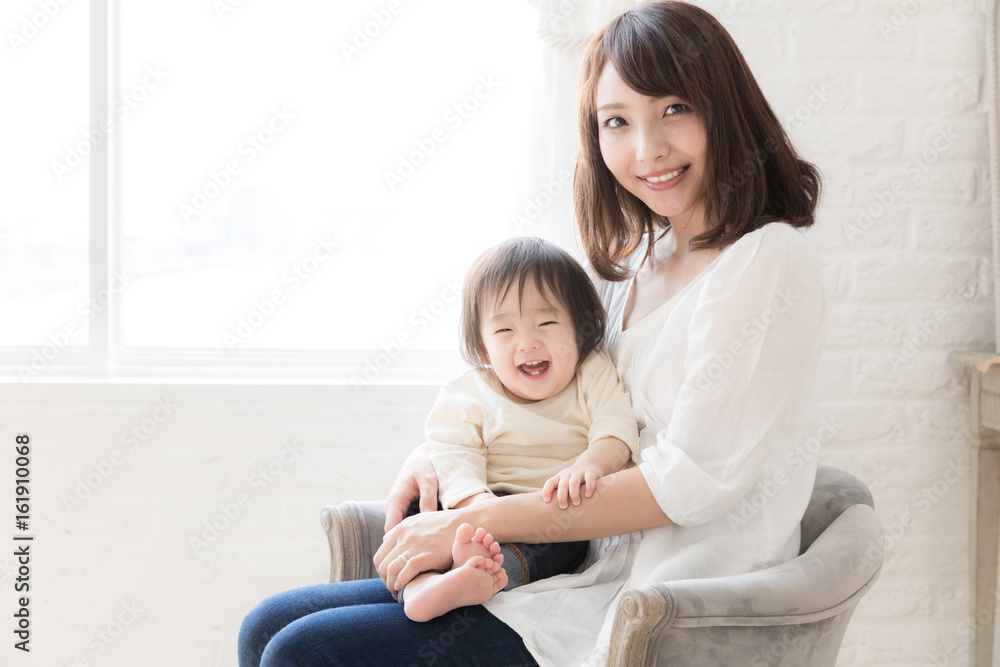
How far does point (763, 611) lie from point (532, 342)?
519 mm

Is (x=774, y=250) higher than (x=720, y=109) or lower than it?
lower

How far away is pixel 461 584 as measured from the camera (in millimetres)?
1025

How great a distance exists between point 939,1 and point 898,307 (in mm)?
728

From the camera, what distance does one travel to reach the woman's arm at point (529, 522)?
1.09 meters

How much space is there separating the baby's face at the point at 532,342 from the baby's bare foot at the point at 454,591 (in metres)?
0.33

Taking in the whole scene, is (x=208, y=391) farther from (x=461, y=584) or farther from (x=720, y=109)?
(x=720, y=109)

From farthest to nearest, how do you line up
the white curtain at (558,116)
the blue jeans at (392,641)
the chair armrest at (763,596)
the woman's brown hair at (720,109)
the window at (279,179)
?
the window at (279,179) → the white curtain at (558,116) → the woman's brown hair at (720,109) → the blue jeans at (392,641) → the chair armrest at (763,596)

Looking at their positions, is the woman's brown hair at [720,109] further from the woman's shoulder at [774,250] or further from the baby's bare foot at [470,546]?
the baby's bare foot at [470,546]

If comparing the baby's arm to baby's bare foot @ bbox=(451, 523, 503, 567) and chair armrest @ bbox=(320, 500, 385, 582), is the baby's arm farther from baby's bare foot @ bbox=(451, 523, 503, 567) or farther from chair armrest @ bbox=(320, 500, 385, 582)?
chair armrest @ bbox=(320, 500, 385, 582)

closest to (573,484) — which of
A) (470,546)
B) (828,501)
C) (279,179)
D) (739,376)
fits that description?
(470,546)

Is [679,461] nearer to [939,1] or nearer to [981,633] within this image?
[981,633]

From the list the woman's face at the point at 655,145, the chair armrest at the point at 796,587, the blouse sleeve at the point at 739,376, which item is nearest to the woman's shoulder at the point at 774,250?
the blouse sleeve at the point at 739,376

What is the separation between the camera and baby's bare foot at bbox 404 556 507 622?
3.36 feet

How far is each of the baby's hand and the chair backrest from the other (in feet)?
1.20
